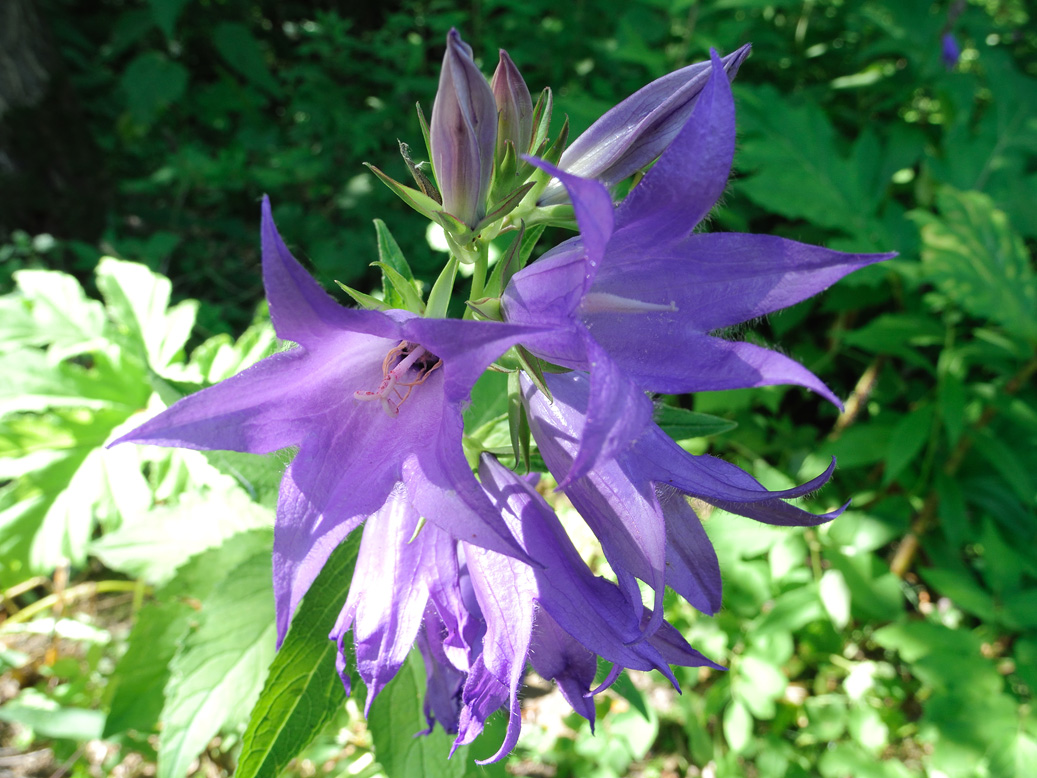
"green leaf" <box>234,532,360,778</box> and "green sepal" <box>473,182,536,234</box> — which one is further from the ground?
"green sepal" <box>473,182,536,234</box>

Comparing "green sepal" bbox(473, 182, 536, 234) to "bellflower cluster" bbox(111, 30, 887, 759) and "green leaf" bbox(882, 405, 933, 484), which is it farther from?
"green leaf" bbox(882, 405, 933, 484)

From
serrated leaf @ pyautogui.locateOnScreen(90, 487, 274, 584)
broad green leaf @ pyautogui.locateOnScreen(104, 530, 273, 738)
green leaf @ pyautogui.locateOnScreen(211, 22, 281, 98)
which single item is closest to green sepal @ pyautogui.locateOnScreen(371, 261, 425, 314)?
broad green leaf @ pyautogui.locateOnScreen(104, 530, 273, 738)

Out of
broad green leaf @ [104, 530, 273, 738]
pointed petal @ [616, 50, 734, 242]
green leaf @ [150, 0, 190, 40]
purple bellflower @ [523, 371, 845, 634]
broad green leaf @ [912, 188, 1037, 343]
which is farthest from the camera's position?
green leaf @ [150, 0, 190, 40]

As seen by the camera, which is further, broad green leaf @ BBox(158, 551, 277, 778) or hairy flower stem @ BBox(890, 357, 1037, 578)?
hairy flower stem @ BBox(890, 357, 1037, 578)

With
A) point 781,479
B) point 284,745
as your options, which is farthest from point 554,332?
point 781,479

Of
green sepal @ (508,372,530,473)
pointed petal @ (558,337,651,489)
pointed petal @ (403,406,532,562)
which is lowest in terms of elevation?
green sepal @ (508,372,530,473)

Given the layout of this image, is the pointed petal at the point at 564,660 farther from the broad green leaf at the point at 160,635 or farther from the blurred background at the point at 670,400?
the broad green leaf at the point at 160,635

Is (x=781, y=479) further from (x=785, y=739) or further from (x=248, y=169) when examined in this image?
(x=248, y=169)
